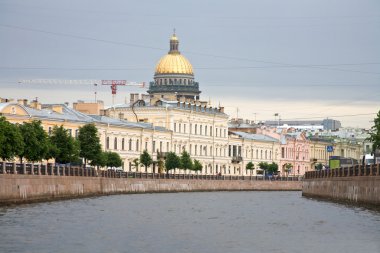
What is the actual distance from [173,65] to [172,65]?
124 mm

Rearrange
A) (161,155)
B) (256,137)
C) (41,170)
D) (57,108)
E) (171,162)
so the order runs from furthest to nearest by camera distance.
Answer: (256,137) → (161,155) → (171,162) → (57,108) → (41,170)

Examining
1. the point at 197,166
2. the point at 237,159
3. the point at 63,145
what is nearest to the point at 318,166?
the point at 237,159

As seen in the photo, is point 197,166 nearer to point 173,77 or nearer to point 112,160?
point 112,160

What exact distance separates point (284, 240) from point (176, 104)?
282 ft

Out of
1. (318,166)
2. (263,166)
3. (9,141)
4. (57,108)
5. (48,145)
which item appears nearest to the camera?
(9,141)

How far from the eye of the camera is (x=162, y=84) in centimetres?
14450

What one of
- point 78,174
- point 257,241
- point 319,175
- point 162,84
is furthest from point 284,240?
point 162,84

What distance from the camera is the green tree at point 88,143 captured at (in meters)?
80.9

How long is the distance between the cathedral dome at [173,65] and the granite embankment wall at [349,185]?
63879 mm

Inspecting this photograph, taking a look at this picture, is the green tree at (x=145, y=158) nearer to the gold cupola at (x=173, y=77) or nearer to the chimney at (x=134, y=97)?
the chimney at (x=134, y=97)

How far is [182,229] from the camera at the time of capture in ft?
127

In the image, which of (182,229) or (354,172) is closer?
(182,229)

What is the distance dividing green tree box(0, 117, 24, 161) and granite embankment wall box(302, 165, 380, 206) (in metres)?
16.8

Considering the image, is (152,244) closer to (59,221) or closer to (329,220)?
(59,221)
